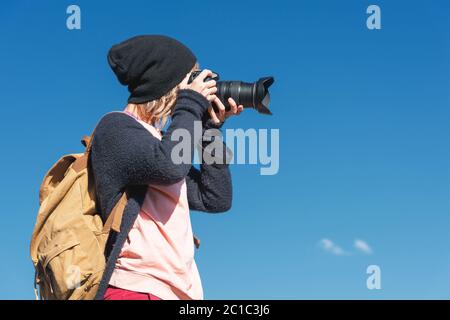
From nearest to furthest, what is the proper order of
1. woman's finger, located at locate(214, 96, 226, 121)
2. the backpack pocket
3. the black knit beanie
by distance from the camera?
the backpack pocket, the black knit beanie, woman's finger, located at locate(214, 96, 226, 121)

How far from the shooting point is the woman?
9.62 ft

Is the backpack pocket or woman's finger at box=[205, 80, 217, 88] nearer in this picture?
the backpack pocket

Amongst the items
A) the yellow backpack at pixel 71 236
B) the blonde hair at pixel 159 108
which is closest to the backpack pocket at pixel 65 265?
the yellow backpack at pixel 71 236

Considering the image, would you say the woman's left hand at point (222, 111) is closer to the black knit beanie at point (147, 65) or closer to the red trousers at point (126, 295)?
the black knit beanie at point (147, 65)

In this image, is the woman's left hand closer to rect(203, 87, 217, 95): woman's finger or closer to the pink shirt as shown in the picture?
rect(203, 87, 217, 95): woman's finger

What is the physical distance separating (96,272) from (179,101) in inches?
36.3

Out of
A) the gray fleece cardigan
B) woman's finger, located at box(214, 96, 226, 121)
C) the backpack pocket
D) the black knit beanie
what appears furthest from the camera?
woman's finger, located at box(214, 96, 226, 121)

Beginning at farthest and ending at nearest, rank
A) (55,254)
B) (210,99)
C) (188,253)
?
(210,99) → (188,253) → (55,254)

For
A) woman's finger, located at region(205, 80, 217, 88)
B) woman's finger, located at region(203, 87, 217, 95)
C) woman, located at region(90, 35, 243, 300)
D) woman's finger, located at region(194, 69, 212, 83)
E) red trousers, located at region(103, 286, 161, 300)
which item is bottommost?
red trousers, located at region(103, 286, 161, 300)

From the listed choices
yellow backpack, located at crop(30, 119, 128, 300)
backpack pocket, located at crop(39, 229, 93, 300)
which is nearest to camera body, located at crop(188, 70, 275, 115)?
yellow backpack, located at crop(30, 119, 128, 300)
